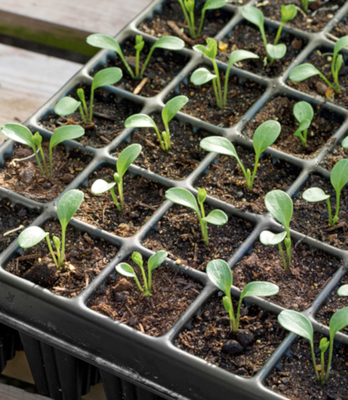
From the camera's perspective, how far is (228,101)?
1.30 meters

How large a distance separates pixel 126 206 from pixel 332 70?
498 millimetres

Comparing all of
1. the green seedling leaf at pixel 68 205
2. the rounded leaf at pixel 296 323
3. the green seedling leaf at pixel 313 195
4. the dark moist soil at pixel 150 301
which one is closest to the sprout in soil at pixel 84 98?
the green seedling leaf at pixel 68 205

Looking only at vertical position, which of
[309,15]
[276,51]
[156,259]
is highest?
[309,15]

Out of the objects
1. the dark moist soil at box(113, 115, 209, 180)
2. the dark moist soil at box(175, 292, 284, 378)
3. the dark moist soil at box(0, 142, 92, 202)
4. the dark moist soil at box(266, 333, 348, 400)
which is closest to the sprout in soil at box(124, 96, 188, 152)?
the dark moist soil at box(113, 115, 209, 180)

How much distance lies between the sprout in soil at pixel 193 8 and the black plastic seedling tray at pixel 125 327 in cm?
24

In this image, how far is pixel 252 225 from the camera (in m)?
1.08

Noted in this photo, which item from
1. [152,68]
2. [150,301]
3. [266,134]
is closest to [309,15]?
[152,68]

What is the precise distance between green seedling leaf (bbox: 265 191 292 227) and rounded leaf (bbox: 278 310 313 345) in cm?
17

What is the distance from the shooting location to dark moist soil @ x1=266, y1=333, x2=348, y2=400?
0.90m

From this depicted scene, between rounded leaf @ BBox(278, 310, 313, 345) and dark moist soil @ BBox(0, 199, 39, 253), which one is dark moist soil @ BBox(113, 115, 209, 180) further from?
rounded leaf @ BBox(278, 310, 313, 345)

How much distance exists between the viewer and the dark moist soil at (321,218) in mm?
1064

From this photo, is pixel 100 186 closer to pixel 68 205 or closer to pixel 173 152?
pixel 68 205

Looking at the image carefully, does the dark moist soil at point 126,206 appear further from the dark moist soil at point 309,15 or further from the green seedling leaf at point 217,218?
the dark moist soil at point 309,15

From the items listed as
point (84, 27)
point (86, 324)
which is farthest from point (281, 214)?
point (84, 27)
